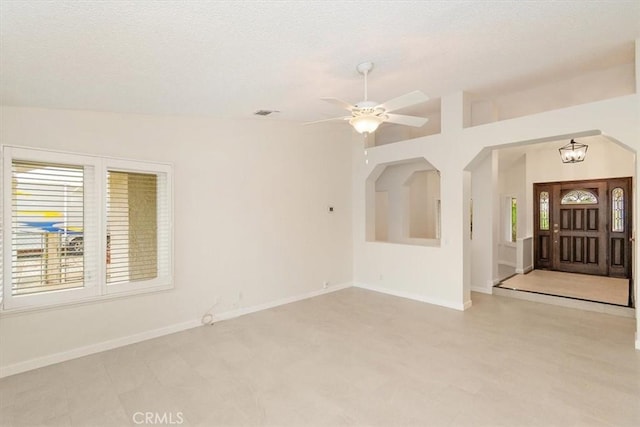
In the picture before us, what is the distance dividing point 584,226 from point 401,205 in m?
4.09

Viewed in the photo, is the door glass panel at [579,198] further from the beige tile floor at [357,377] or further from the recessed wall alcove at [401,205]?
the beige tile floor at [357,377]

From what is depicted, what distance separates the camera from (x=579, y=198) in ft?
23.6

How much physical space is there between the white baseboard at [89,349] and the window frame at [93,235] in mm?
513

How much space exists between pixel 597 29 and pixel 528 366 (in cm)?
324

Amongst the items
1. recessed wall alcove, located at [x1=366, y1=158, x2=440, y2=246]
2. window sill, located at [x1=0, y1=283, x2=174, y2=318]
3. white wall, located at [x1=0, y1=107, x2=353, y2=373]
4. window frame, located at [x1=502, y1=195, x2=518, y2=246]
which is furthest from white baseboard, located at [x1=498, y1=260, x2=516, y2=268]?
window sill, located at [x1=0, y1=283, x2=174, y2=318]

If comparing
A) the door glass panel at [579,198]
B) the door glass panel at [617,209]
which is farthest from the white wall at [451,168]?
the door glass panel at [617,209]

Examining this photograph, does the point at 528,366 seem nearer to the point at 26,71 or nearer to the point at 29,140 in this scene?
the point at 26,71

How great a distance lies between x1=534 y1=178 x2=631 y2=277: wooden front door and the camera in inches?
262

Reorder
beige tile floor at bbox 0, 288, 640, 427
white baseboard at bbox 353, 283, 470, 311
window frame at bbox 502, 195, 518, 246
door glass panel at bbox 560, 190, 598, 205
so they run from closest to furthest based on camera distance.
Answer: beige tile floor at bbox 0, 288, 640, 427
white baseboard at bbox 353, 283, 470, 311
door glass panel at bbox 560, 190, 598, 205
window frame at bbox 502, 195, 518, 246

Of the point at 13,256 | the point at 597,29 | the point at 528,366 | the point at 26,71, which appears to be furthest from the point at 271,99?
the point at 528,366

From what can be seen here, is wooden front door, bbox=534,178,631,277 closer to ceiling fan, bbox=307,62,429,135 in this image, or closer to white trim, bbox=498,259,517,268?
white trim, bbox=498,259,517,268

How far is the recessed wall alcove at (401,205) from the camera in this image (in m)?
6.45

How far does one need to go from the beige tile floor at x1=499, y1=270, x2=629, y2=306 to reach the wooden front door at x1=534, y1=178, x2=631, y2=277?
39 centimetres

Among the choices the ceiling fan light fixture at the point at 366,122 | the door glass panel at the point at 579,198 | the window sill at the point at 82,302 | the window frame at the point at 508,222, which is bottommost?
the window sill at the point at 82,302
